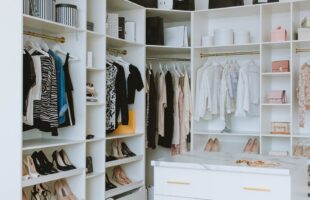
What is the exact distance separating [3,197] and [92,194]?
1205 mm

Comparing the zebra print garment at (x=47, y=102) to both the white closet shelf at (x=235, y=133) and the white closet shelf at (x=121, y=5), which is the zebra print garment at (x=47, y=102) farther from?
the white closet shelf at (x=235, y=133)

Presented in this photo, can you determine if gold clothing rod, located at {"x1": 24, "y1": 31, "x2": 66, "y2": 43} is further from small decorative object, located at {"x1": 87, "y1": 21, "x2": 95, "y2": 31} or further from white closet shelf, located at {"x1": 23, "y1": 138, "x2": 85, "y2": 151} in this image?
white closet shelf, located at {"x1": 23, "y1": 138, "x2": 85, "y2": 151}

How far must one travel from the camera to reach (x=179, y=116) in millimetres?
→ 5426

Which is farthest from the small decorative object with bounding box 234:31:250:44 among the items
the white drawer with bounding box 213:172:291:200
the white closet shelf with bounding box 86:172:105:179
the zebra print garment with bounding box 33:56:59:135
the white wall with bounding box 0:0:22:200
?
the white drawer with bounding box 213:172:291:200

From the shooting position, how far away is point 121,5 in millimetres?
4992

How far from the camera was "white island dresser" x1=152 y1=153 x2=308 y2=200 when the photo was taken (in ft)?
7.71

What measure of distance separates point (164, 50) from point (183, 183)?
3227 mm

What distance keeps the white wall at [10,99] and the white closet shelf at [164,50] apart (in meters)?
2.17

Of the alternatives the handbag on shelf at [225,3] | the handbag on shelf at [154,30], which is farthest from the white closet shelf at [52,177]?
the handbag on shelf at [225,3]

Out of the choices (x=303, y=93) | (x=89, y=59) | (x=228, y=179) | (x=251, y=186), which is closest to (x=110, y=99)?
(x=89, y=59)

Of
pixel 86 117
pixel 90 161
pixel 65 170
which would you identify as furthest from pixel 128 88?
pixel 65 170

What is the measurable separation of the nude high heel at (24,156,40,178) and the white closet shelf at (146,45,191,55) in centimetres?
224

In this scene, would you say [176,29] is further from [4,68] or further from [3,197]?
[3,197]

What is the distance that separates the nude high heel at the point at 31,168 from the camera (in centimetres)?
353
